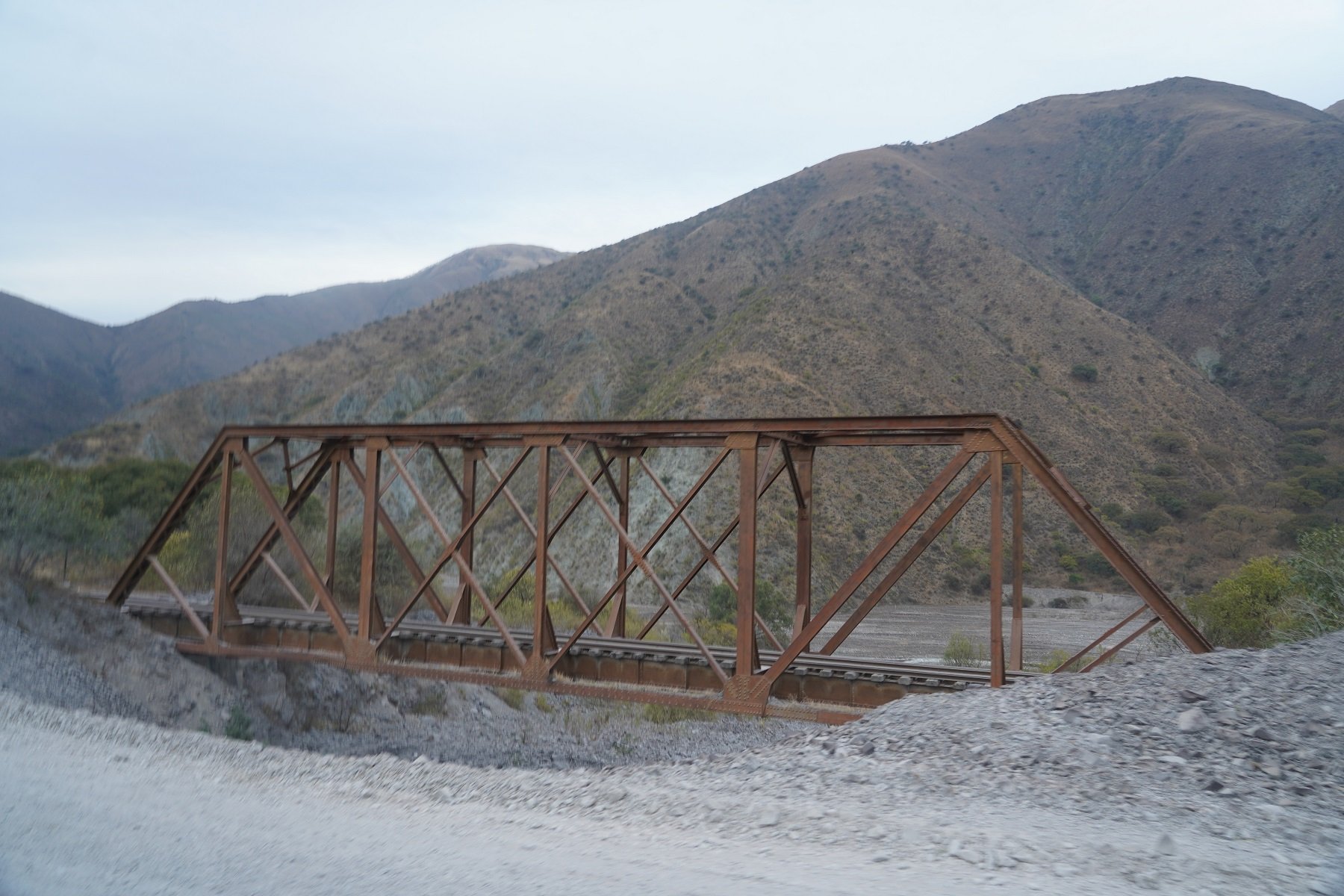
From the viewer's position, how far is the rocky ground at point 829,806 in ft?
20.6

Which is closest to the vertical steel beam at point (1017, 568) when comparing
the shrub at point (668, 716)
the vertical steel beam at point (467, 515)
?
the vertical steel beam at point (467, 515)

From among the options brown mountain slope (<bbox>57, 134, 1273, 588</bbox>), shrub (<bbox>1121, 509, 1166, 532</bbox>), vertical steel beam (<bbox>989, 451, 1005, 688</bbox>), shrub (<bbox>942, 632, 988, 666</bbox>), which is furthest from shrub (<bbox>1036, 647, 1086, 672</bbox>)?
shrub (<bbox>1121, 509, 1166, 532</bbox>)

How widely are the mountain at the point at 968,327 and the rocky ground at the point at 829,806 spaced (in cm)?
3306

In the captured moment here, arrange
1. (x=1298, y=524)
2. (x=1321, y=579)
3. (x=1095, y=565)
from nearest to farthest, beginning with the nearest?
(x=1321, y=579)
(x=1095, y=565)
(x=1298, y=524)

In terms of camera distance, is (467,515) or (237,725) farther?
(467,515)

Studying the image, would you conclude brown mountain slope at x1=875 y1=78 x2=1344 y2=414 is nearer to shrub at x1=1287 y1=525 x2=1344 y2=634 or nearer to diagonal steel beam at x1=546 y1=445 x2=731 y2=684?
shrub at x1=1287 y1=525 x2=1344 y2=634

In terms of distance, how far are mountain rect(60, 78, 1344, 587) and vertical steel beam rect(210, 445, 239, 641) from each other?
92.9ft

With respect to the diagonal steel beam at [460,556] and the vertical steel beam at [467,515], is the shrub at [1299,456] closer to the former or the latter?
the vertical steel beam at [467,515]

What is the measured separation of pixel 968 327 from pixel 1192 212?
37.1m

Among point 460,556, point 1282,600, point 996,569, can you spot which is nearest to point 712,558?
point 996,569

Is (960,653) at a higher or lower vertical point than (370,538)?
A: lower

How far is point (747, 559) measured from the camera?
13.2 meters

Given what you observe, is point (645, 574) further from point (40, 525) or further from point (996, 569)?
point (40, 525)

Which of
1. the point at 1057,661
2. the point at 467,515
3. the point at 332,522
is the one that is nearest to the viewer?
the point at 332,522
